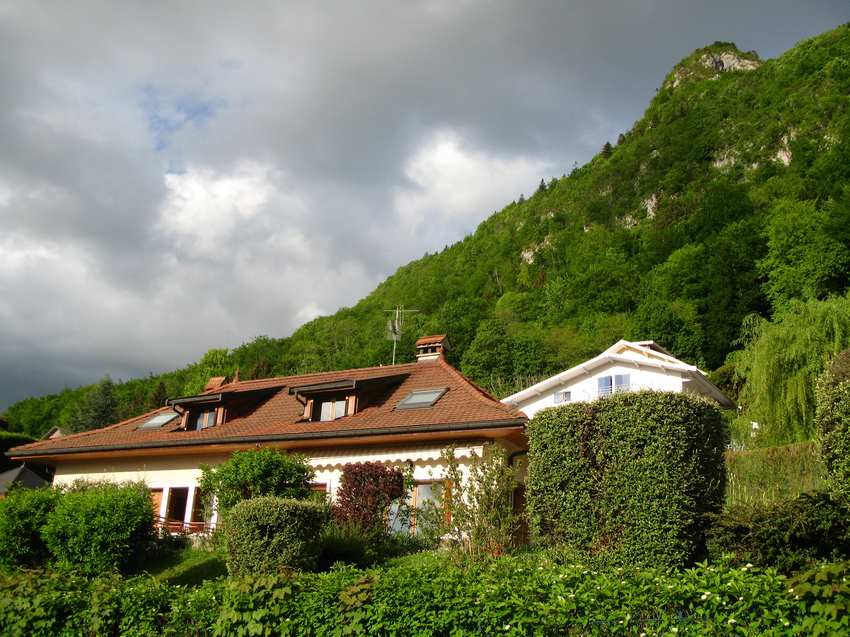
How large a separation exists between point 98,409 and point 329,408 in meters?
65.0

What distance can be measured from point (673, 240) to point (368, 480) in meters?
68.4

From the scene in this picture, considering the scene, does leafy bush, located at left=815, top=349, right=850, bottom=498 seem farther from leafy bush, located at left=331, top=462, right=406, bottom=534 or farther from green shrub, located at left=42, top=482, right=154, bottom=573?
green shrub, located at left=42, top=482, right=154, bottom=573

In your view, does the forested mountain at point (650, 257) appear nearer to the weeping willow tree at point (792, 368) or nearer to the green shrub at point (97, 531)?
the weeping willow tree at point (792, 368)

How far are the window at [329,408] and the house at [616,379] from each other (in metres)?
17.7

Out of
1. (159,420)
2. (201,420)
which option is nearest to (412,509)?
(201,420)

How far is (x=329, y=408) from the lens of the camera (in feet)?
65.8

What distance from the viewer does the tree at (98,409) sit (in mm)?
73812

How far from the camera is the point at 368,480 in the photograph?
15.7 meters

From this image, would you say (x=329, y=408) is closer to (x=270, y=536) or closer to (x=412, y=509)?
(x=412, y=509)

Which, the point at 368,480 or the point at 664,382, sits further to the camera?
the point at 664,382

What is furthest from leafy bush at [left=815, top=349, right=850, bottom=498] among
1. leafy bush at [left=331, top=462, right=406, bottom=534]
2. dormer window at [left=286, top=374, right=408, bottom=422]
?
dormer window at [left=286, top=374, right=408, bottom=422]

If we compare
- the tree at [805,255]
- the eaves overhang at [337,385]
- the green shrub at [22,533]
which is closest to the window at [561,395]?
the eaves overhang at [337,385]

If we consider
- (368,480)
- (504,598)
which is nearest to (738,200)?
(368,480)

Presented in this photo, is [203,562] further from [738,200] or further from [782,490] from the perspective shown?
[738,200]
